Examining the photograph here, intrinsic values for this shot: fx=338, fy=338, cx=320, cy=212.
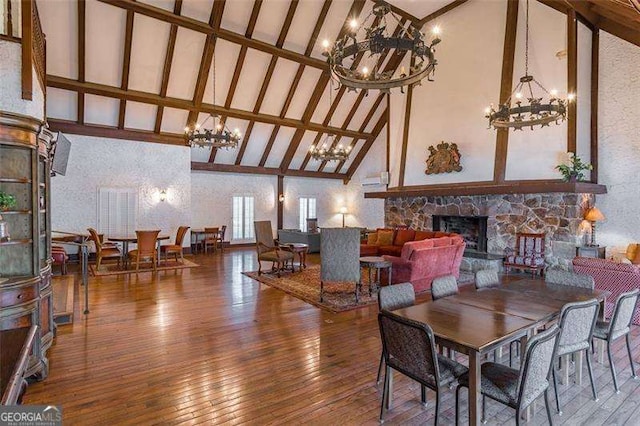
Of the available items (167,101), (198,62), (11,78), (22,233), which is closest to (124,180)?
(167,101)

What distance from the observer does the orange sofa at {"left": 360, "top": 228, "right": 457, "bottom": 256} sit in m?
8.34

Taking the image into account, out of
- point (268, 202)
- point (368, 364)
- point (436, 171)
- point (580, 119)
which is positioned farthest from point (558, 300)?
point (268, 202)

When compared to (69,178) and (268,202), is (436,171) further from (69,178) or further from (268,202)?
(69,178)

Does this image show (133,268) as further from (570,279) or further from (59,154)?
(570,279)

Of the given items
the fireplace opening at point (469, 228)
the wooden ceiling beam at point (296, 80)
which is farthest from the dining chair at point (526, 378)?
the wooden ceiling beam at point (296, 80)

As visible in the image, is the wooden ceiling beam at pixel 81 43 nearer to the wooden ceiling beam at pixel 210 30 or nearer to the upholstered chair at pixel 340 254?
the wooden ceiling beam at pixel 210 30

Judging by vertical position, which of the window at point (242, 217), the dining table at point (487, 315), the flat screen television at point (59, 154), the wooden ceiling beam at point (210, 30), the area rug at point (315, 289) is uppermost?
the wooden ceiling beam at point (210, 30)

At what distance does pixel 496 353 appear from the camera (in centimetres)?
316

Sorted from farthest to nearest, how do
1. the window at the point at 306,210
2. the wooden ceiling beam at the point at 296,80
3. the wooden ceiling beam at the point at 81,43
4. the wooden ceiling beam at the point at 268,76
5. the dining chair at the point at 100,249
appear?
the window at the point at 306,210 < the wooden ceiling beam at the point at 296,80 < the wooden ceiling beam at the point at 268,76 < the dining chair at the point at 100,249 < the wooden ceiling beam at the point at 81,43

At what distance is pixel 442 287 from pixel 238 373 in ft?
6.88

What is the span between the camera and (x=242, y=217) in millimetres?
12953

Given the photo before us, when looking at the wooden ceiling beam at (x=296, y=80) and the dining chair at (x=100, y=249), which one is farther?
the wooden ceiling beam at (x=296, y=80)

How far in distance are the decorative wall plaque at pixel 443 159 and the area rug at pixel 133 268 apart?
6.80 meters

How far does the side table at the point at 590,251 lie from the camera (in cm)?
672
